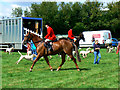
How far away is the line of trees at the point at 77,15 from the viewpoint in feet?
162

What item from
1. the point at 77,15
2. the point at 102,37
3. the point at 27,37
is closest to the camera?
the point at 27,37

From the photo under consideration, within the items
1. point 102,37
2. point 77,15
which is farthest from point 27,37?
point 77,15

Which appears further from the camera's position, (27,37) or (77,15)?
(77,15)

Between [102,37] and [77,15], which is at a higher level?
[77,15]

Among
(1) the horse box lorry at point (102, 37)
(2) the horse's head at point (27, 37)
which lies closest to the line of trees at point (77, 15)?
(1) the horse box lorry at point (102, 37)

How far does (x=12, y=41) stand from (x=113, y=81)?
761 inches

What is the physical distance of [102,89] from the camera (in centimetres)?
739

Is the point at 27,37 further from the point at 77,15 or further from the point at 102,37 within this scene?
the point at 77,15

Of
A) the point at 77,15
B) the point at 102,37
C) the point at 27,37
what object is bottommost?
the point at 102,37

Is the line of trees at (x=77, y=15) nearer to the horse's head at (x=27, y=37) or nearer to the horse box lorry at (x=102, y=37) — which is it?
the horse box lorry at (x=102, y=37)

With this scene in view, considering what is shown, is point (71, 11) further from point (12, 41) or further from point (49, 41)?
point (49, 41)

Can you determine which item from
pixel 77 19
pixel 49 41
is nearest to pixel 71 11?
pixel 77 19

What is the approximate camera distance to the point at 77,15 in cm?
5181

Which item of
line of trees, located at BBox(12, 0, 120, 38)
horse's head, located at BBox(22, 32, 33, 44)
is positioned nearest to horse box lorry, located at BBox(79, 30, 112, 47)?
line of trees, located at BBox(12, 0, 120, 38)
